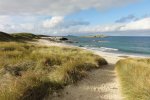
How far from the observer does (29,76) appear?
7.77 m

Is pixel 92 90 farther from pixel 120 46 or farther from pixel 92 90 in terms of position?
pixel 120 46

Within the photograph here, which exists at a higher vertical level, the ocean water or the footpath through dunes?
the footpath through dunes

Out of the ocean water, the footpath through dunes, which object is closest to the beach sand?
the footpath through dunes

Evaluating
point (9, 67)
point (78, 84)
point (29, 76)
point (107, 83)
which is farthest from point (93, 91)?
point (9, 67)

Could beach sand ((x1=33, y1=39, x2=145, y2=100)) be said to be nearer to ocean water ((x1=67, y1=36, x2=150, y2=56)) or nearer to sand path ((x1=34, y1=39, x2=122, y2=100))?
sand path ((x1=34, y1=39, x2=122, y2=100))

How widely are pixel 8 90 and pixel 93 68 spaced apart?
8.24 m

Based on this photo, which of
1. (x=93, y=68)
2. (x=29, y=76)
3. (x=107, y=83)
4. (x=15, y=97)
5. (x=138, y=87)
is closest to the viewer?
(x=15, y=97)

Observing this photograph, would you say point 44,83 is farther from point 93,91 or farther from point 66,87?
point 93,91

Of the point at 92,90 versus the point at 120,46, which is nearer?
the point at 92,90

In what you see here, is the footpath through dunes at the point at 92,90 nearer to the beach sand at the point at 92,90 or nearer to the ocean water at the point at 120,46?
the beach sand at the point at 92,90

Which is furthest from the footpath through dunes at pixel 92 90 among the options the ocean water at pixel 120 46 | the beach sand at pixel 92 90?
the ocean water at pixel 120 46

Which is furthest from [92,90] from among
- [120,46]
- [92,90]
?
[120,46]

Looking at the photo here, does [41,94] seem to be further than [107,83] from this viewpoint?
No

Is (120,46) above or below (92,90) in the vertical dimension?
below
